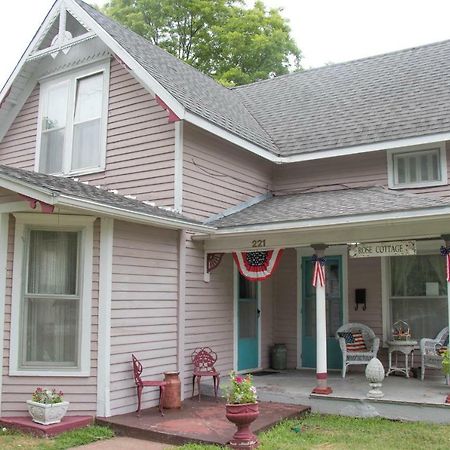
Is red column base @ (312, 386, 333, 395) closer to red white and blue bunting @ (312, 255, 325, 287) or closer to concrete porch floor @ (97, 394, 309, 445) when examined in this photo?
concrete porch floor @ (97, 394, 309, 445)

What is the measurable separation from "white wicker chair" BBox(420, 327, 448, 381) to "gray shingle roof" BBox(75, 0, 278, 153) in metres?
4.33

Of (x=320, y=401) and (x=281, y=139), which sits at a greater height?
(x=281, y=139)

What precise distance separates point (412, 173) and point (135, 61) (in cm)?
507

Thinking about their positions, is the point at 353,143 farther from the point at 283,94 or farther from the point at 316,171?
the point at 283,94

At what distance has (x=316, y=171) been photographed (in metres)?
11.0

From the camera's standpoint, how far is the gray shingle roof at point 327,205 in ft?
26.1

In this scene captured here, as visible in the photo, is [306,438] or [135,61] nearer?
[306,438]

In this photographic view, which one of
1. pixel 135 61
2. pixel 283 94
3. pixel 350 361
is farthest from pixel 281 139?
pixel 350 361

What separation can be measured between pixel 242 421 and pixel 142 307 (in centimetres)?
244

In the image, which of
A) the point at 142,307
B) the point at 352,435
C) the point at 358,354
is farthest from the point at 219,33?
the point at 352,435

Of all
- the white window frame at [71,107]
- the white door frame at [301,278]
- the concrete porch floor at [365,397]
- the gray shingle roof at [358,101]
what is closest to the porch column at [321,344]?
the concrete porch floor at [365,397]

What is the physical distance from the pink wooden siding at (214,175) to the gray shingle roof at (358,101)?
0.89 m

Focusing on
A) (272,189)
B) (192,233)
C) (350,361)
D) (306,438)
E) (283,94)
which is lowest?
(306,438)

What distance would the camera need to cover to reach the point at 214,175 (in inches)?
384
